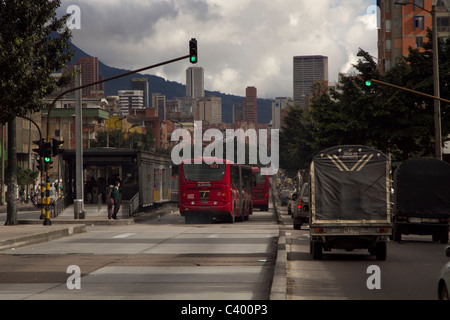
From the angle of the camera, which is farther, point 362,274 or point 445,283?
point 362,274

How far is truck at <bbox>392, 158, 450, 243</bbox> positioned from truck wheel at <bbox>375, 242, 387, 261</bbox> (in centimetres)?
851

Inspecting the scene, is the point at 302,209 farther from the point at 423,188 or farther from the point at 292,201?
the point at 292,201

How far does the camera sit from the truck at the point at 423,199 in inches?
1065

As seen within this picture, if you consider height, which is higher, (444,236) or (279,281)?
(279,281)

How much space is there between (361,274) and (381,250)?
345 centimetres

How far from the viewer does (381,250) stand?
18.9m

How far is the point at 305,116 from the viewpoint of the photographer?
88.8m

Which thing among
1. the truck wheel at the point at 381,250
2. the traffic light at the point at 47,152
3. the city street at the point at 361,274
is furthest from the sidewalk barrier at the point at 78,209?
the truck wheel at the point at 381,250

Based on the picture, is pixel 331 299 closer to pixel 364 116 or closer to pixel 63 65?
pixel 63 65

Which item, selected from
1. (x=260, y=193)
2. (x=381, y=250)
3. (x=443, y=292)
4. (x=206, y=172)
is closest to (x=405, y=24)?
(x=260, y=193)

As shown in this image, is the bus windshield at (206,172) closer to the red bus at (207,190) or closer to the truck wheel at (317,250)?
the red bus at (207,190)

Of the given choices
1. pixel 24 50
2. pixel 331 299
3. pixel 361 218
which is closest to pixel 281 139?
pixel 24 50

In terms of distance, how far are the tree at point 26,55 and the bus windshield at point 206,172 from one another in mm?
12228
